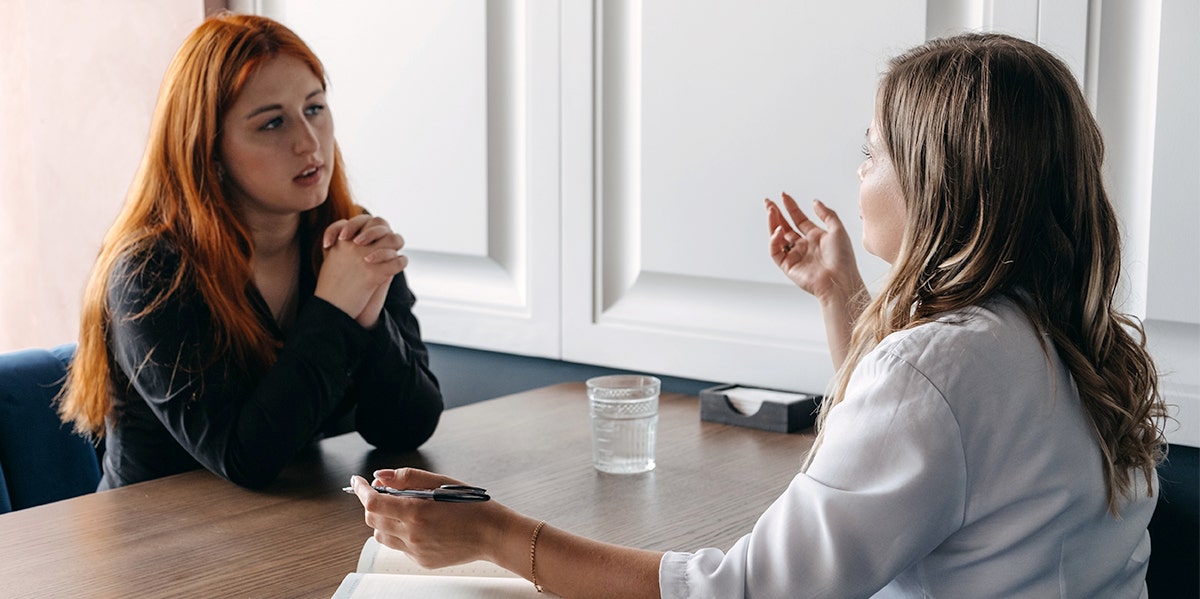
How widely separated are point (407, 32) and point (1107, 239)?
1.50 m

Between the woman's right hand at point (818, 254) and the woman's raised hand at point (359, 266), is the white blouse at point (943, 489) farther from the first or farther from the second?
the woman's raised hand at point (359, 266)

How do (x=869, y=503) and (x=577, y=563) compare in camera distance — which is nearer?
(x=869, y=503)

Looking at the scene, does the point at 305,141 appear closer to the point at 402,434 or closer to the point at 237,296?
the point at 237,296

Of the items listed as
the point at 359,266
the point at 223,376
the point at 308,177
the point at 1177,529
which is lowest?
the point at 1177,529

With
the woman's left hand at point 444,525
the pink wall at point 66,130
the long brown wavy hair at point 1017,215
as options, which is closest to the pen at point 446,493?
the woman's left hand at point 444,525

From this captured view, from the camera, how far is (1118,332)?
99cm

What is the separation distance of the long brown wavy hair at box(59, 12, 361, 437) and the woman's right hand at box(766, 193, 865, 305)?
68 centimetres

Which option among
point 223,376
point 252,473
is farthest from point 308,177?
point 252,473

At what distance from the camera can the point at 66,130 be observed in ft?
8.79

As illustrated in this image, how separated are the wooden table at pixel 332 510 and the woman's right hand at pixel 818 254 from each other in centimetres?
23

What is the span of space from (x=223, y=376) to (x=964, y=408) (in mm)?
957

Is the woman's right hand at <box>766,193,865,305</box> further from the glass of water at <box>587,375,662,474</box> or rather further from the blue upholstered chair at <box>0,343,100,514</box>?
the blue upholstered chair at <box>0,343,100,514</box>

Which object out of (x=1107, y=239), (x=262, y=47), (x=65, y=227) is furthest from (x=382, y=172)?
(x=1107, y=239)

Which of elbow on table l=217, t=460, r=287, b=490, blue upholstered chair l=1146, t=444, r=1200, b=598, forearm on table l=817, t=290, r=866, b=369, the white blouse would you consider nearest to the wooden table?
elbow on table l=217, t=460, r=287, b=490
